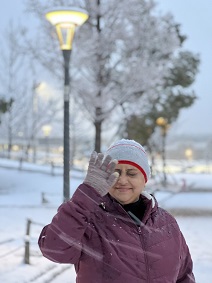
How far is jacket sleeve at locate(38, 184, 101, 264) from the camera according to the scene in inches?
81.7

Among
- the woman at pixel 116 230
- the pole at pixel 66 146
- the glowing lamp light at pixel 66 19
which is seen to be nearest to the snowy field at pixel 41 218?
the pole at pixel 66 146

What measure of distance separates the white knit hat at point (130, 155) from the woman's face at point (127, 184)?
24 millimetres

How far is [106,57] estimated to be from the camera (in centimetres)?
1894

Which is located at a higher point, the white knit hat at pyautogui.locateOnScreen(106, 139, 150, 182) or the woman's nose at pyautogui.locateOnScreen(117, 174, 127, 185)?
the white knit hat at pyautogui.locateOnScreen(106, 139, 150, 182)

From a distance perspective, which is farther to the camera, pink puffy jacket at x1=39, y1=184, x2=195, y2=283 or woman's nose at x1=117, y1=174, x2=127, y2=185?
woman's nose at x1=117, y1=174, x2=127, y2=185

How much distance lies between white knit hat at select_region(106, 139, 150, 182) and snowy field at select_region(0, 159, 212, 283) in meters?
4.28

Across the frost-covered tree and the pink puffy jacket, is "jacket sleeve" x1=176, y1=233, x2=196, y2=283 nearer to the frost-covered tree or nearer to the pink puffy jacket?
the pink puffy jacket

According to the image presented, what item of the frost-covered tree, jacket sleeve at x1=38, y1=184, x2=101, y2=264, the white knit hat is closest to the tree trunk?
the frost-covered tree

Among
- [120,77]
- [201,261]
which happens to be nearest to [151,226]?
[201,261]

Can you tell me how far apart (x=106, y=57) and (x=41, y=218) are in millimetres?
8132

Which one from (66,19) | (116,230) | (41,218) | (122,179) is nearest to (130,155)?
(122,179)

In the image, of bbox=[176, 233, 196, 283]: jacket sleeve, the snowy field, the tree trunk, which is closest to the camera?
bbox=[176, 233, 196, 283]: jacket sleeve

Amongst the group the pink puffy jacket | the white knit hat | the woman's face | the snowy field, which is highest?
the white knit hat

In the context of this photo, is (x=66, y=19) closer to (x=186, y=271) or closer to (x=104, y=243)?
(x=186, y=271)
